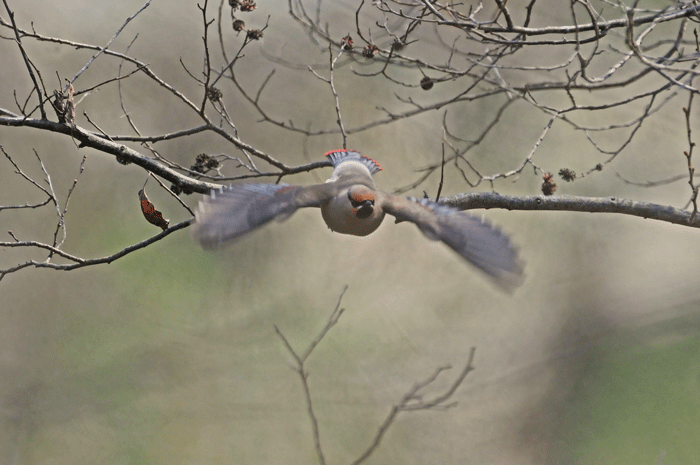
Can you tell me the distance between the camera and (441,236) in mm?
1557

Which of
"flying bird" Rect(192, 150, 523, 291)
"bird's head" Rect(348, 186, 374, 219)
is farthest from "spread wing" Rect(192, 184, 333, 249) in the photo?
"bird's head" Rect(348, 186, 374, 219)

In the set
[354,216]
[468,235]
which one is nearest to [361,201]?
[354,216]

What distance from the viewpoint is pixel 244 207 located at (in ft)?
5.16

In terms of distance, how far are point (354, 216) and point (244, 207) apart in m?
0.32

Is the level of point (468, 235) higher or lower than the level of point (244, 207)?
Result: lower

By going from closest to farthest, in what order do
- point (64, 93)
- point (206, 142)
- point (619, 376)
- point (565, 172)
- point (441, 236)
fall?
point (441, 236), point (64, 93), point (565, 172), point (206, 142), point (619, 376)

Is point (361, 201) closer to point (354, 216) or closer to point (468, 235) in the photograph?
point (354, 216)

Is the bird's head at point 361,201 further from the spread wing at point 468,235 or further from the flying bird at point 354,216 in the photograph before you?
the spread wing at point 468,235

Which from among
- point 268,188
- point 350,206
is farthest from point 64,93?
point 350,206

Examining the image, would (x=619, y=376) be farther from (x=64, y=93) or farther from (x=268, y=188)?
(x=64, y=93)

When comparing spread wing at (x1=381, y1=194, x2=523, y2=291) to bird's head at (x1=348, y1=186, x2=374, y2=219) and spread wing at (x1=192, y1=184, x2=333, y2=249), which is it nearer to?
bird's head at (x1=348, y1=186, x2=374, y2=219)

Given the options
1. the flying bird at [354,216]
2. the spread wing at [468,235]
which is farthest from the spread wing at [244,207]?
the spread wing at [468,235]

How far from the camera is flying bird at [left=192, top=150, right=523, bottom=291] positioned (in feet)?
4.75

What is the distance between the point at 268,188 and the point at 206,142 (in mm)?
1982
